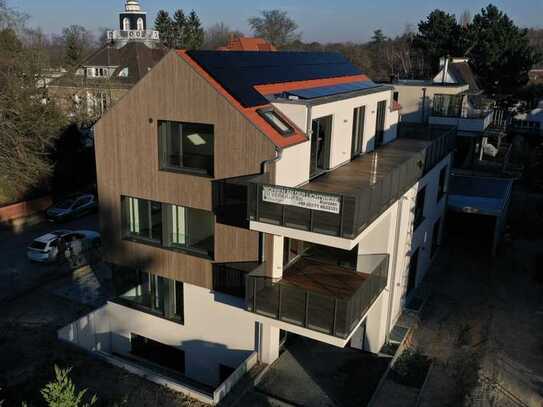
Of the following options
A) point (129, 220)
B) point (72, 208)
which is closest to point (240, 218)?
point (129, 220)

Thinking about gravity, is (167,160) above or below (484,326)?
above

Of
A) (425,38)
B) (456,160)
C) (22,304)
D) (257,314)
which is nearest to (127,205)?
(257,314)

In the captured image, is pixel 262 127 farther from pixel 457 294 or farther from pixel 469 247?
pixel 469 247

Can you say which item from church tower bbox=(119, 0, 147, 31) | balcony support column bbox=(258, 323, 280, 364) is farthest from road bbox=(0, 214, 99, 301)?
church tower bbox=(119, 0, 147, 31)

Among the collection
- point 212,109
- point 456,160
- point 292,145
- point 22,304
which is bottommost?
point 22,304

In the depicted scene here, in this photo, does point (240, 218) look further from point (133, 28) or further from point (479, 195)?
point (133, 28)
